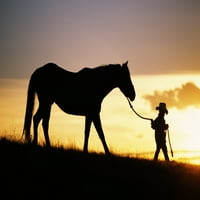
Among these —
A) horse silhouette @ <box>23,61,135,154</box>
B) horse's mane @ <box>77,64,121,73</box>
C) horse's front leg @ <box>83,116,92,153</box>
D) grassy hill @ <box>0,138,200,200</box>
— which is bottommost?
grassy hill @ <box>0,138,200,200</box>

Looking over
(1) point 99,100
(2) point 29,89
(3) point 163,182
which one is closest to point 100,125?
(1) point 99,100

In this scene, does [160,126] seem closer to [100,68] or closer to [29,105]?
[100,68]

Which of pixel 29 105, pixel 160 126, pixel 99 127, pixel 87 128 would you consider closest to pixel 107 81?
pixel 99 127

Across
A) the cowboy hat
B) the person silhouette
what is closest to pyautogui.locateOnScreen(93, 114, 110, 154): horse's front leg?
the person silhouette

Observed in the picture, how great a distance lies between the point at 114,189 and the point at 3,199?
2.63 m

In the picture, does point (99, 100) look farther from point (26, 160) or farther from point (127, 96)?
point (26, 160)

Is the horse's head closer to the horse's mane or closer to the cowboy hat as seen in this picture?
the horse's mane

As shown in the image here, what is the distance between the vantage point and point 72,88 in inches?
622

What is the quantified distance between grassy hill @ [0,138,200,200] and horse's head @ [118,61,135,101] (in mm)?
3301

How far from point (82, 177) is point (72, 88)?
630 centimetres

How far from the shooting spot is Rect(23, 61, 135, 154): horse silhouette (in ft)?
50.8

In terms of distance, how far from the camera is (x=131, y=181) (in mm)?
10367

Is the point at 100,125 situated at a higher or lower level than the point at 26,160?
higher

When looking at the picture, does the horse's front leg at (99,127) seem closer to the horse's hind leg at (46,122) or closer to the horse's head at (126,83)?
the horse's head at (126,83)
